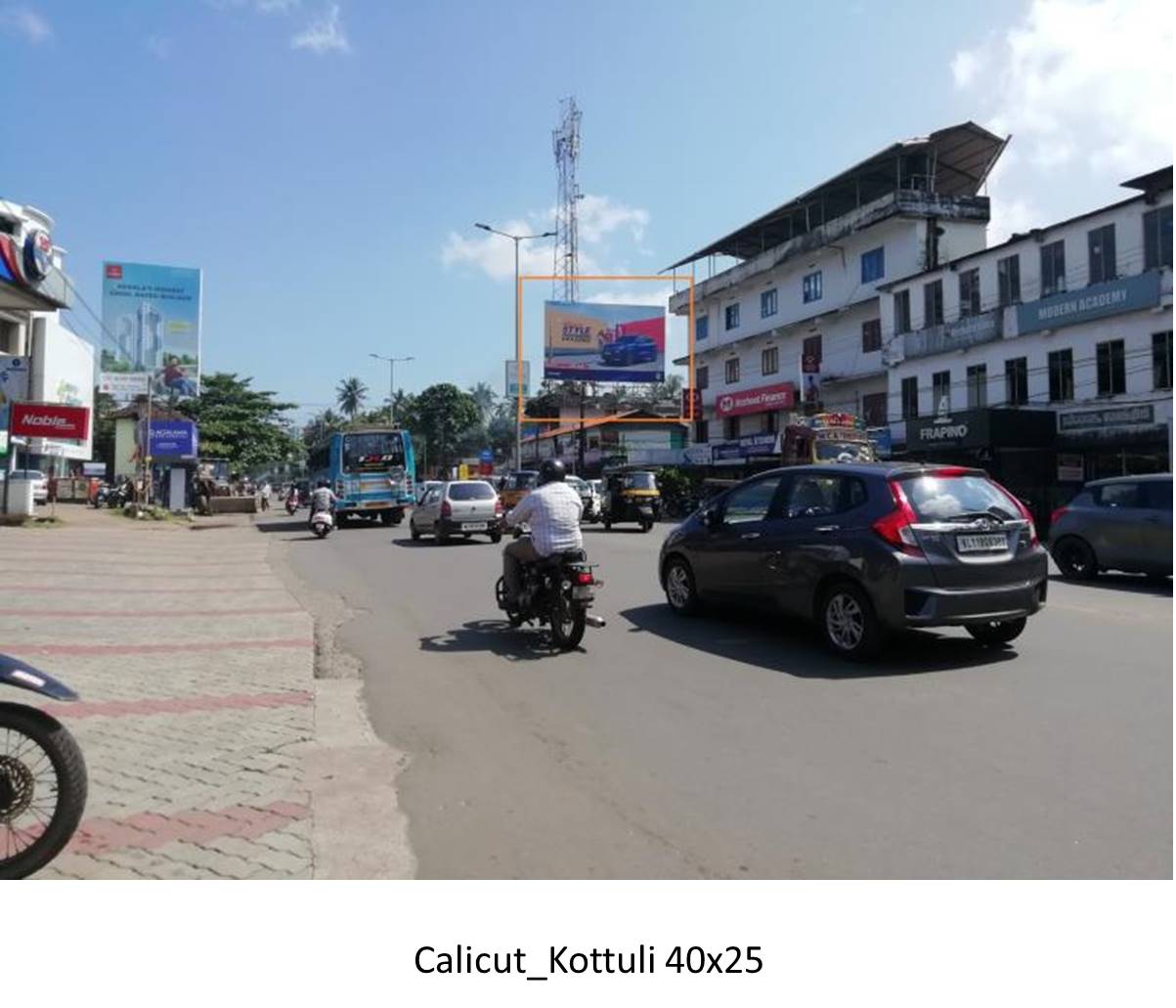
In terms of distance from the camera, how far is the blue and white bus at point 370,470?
28.1 m

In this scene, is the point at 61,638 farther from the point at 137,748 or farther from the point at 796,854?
the point at 796,854

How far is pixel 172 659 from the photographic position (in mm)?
7422

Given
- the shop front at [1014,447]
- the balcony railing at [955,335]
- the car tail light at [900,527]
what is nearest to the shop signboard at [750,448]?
the balcony railing at [955,335]

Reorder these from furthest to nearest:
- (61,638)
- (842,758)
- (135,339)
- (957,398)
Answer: (135,339) < (957,398) < (61,638) < (842,758)

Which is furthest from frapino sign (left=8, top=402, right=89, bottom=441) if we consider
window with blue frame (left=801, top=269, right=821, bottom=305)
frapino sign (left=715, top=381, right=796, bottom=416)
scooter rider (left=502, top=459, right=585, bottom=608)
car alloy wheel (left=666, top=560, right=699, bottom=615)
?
window with blue frame (left=801, top=269, right=821, bottom=305)

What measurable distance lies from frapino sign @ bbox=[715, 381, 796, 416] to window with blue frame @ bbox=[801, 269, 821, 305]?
426 centimetres

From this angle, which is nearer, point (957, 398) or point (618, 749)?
point (618, 749)


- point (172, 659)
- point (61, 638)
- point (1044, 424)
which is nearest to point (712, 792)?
point (172, 659)

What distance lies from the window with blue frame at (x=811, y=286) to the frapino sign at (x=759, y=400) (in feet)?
14.0

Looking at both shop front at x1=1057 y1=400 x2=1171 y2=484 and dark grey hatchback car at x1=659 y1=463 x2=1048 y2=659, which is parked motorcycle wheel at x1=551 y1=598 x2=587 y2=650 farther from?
shop front at x1=1057 y1=400 x2=1171 y2=484

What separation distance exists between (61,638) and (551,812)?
625 centimetres

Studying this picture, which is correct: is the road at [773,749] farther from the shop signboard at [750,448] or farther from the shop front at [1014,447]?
the shop signboard at [750,448]

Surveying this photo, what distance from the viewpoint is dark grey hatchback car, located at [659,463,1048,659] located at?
6613mm

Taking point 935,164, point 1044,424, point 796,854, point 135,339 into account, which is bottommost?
point 796,854
